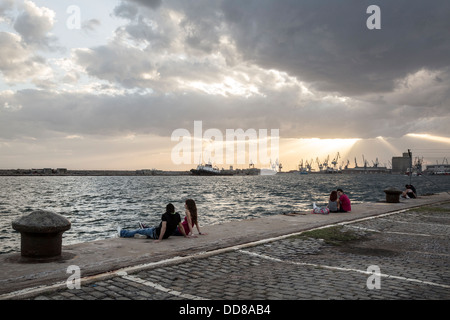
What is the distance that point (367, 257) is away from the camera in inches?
335

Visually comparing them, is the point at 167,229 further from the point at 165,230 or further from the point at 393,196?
the point at 393,196

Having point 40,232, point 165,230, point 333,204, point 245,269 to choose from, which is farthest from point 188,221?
point 333,204

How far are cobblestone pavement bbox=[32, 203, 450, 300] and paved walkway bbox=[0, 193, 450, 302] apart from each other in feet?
0.05

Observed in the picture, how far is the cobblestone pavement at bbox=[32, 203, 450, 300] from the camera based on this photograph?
5.54 metres

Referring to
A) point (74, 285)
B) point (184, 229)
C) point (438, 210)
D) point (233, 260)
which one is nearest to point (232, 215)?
point (438, 210)

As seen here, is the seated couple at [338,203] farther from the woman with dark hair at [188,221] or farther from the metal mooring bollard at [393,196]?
the woman with dark hair at [188,221]

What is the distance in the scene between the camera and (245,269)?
7.14 meters

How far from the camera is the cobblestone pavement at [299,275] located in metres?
5.54

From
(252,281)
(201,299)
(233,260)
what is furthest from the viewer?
(233,260)

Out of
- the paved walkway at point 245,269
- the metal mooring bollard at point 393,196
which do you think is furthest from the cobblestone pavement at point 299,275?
the metal mooring bollard at point 393,196
